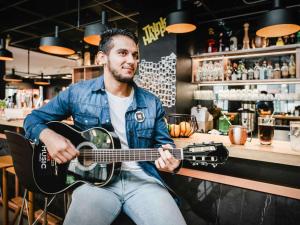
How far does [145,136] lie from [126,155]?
13.7 inches

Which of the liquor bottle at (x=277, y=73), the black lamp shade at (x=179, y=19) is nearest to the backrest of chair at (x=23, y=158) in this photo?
the black lamp shade at (x=179, y=19)

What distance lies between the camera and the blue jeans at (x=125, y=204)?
1.34 metres

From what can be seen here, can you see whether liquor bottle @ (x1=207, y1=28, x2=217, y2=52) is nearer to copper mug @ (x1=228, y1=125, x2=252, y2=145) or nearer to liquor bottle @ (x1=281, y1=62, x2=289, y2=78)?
liquor bottle @ (x1=281, y1=62, x2=289, y2=78)

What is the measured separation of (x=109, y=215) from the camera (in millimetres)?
1403

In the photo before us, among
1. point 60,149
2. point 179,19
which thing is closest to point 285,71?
point 179,19

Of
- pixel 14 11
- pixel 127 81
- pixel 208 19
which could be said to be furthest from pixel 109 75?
pixel 14 11

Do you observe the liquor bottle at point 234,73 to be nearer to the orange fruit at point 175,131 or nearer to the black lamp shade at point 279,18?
the black lamp shade at point 279,18

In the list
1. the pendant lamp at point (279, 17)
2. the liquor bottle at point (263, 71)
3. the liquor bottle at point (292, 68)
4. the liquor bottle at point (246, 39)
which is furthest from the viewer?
the liquor bottle at point (246, 39)

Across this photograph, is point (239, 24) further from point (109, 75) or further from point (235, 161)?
point (109, 75)

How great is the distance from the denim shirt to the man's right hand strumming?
29cm

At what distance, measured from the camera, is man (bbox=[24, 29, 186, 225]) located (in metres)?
1.45

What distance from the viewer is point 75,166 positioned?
1.65 meters

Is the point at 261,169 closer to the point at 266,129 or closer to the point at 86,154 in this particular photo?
the point at 266,129

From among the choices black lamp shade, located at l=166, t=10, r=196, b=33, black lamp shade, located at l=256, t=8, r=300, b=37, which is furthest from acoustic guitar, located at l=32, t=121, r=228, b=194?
black lamp shade, located at l=166, t=10, r=196, b=33
